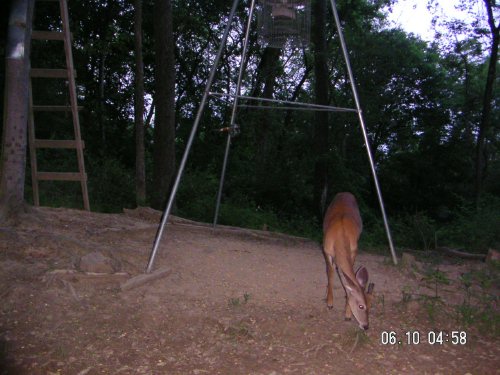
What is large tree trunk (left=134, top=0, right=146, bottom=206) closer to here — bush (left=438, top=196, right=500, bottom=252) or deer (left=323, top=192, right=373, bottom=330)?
bush (left=438, top=196, right=500, bottom=252)

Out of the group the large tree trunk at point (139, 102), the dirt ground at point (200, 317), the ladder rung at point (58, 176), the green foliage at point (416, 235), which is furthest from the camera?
the large tree trunk at point (139, 102)

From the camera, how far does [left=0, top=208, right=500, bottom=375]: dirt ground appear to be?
3.77 m

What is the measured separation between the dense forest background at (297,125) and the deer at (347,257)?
5.51 metres

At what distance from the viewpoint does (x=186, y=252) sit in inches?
253

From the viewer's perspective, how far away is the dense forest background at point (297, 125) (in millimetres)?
13719

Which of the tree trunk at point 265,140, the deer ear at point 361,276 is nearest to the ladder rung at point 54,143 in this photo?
the deer ear at point 361,276

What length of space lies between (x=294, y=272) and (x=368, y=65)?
630 inches

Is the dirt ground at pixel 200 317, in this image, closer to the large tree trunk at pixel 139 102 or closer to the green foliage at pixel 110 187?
the large tree trunk at pixel 139 102

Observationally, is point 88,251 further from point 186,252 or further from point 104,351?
point 104,351

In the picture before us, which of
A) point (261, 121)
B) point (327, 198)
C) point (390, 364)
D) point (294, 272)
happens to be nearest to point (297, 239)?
point (294, 272)

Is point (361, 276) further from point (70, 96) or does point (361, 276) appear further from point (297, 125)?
point (297, 125)

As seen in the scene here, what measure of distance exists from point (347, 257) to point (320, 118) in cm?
1050

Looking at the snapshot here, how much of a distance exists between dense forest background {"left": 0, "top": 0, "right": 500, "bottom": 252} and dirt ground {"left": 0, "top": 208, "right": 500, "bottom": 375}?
192 inches

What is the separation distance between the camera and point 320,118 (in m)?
14.9
